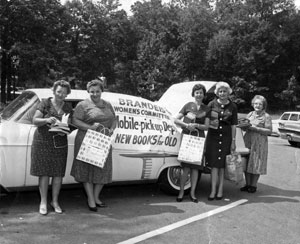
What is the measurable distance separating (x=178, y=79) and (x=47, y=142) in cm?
4364

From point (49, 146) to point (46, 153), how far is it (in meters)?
0.09

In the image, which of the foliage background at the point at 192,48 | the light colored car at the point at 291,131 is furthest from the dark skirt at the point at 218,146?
the foliage background at the point at 192,48

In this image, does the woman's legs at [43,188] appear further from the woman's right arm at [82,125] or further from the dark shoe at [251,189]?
the dark shoe at [251,189]

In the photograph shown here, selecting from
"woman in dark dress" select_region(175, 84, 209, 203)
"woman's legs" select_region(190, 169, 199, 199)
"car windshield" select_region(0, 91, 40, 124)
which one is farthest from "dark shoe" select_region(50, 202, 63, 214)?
"woman's legs" select_region(190, 169, 199, 199)

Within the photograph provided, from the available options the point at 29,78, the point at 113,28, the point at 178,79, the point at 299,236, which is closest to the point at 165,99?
the point at 299,236

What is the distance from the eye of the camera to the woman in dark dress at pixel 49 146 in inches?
184

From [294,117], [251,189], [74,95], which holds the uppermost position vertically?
[74,95]

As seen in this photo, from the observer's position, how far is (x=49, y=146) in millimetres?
4723

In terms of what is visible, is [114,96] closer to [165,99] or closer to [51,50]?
[165,99]

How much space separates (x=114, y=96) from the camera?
18.5 feet

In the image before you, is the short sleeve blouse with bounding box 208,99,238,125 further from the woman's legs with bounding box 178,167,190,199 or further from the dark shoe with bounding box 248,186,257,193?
the dark shoe with bounding box 248,186,257,193

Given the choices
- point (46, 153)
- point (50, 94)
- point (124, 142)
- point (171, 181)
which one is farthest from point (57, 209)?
point (171, 181)

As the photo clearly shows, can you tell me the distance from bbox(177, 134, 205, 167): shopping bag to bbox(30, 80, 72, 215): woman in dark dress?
5.72 feet

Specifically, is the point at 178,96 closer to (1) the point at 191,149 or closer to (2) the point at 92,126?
→ (1) the point at 191,149
